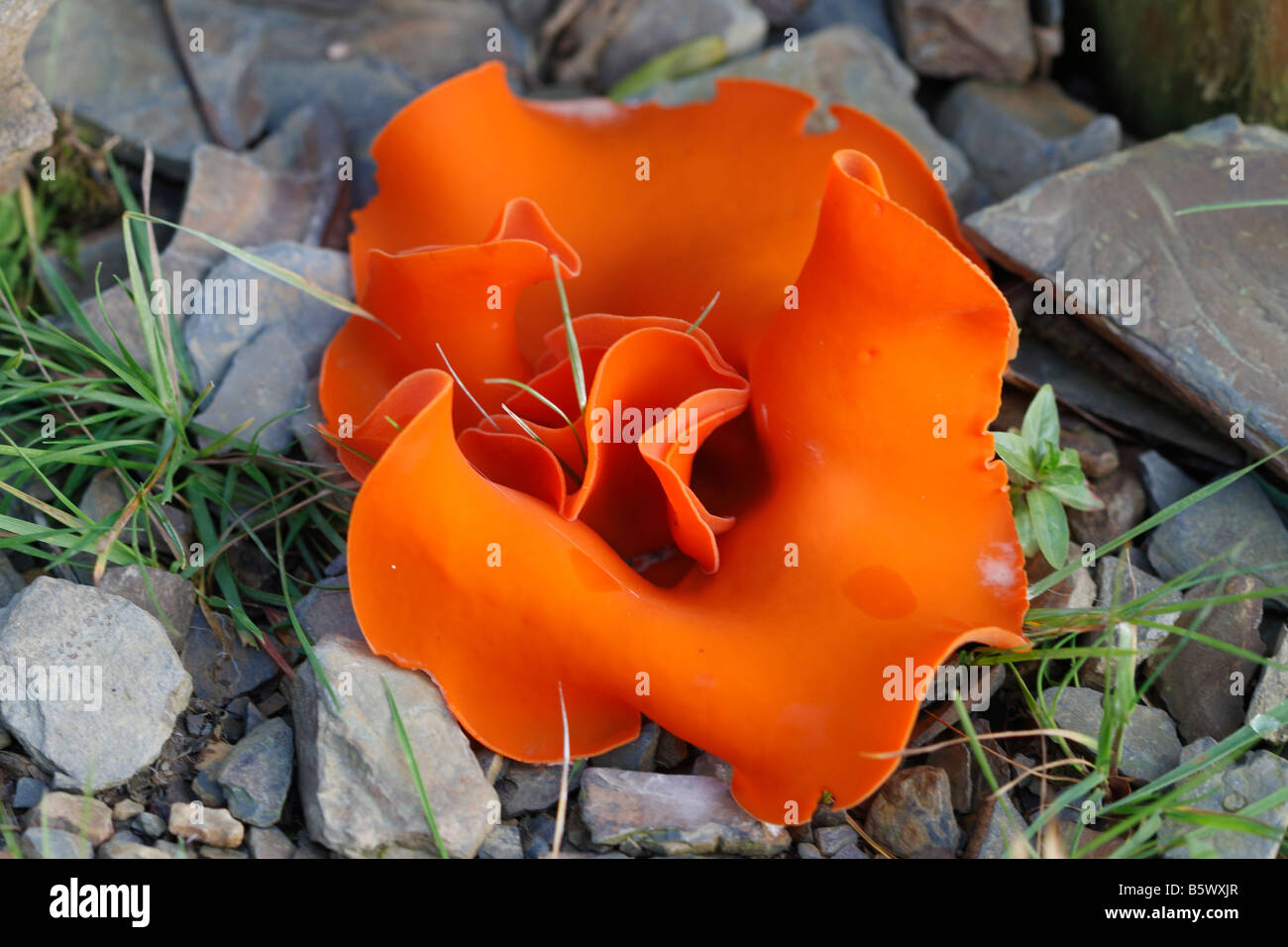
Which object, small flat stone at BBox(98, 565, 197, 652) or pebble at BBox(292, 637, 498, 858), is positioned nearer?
pebble at BBox(292, 637, 498, 858)

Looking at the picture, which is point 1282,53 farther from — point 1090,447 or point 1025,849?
point 1025,849

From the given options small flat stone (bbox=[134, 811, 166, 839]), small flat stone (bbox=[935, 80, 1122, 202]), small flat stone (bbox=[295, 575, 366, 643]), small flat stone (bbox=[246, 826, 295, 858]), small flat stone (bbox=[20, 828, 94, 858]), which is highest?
small flat stone (bbox=[935, 80, 1122, 202])

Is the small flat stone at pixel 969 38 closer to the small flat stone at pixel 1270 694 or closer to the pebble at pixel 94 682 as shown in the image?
the small flat stone at pixel 1270 694

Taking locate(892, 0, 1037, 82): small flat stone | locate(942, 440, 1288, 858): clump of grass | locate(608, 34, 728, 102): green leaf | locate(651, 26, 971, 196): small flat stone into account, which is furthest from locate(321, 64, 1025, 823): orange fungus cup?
locate(892, 0, 1037, 82): small flat stone

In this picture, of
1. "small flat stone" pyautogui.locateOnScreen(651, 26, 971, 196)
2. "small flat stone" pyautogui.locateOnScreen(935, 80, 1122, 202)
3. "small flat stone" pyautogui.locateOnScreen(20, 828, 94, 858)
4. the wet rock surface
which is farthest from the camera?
"small flat stone" pyautogui.locateOnScreen(651, 26, 971, 196)

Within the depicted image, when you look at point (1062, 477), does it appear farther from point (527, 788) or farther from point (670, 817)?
point (527, 788)

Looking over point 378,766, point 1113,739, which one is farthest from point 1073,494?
point 378,766

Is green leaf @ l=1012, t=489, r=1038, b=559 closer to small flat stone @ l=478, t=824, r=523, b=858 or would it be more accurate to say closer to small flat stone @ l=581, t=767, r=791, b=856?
small flat stone @ l=581, t=767, r=791, b=856
